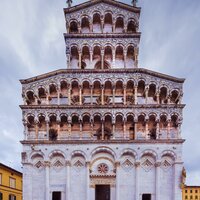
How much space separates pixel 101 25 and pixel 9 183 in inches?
999

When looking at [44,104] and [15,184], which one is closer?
[44,104]

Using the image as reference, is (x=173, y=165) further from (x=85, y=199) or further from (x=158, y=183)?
(x=85, y=199)

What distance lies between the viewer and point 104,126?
1064 inches

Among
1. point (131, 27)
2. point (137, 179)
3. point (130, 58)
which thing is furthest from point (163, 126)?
point (131, 27)

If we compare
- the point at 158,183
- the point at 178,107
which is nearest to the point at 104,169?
the point at 158,183

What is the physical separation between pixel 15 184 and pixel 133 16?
96.0 ft

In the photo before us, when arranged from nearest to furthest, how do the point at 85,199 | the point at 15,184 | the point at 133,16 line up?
the point at 85,199, the point at 133,16, the point at 15,184

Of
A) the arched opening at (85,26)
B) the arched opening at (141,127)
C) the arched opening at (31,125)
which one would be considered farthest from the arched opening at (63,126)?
the arched opening at (85,26)

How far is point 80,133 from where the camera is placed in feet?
86.1

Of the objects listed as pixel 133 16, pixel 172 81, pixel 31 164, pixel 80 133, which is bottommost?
pixel 31 164

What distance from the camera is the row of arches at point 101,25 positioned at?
29.6 metres

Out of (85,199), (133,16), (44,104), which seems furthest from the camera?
(133,16)

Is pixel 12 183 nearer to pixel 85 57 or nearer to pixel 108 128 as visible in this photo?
pixel 108 128

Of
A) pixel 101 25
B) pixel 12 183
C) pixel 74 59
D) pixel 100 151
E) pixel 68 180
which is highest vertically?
pixel 101 25
